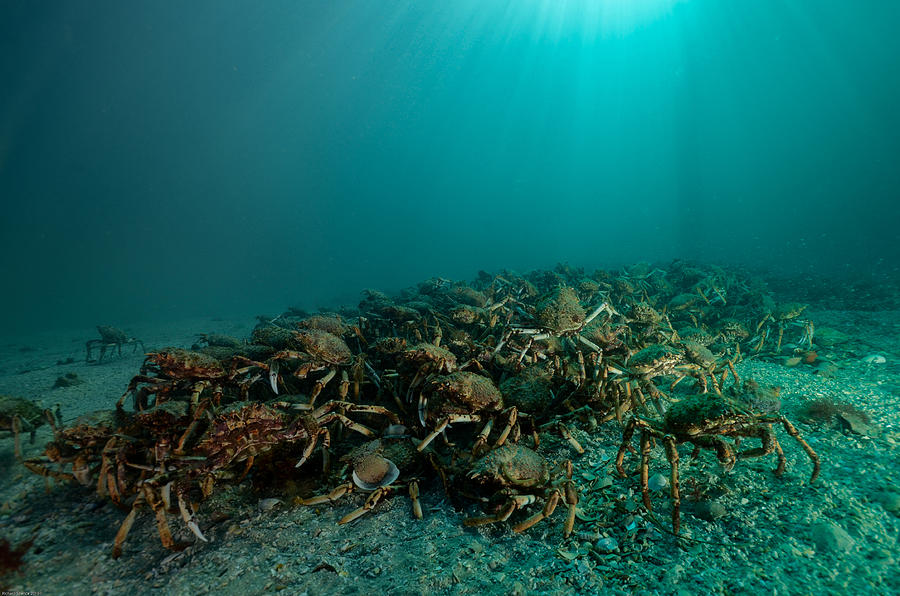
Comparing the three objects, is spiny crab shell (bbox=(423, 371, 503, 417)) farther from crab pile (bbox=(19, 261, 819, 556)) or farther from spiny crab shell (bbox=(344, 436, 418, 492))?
spiny crab shell (bbox=(344, 436, 418, 492))

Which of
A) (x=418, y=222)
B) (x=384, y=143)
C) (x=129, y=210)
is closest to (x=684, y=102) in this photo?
(x=418, y=222)

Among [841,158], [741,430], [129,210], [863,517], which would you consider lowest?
[863,517]

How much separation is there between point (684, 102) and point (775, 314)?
195m

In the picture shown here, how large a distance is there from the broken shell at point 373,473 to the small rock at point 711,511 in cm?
251

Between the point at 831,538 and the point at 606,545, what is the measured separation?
1.48 m

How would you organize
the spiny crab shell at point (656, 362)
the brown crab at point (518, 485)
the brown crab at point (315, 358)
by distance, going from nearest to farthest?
the brown crab at point (518, 485) < the spiny crab shell at point (656, 362) < the brown crab at point (315, 358)

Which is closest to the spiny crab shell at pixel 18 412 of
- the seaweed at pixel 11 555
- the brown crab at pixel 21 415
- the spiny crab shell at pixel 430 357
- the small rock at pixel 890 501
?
the brown crab at pixel 21 415

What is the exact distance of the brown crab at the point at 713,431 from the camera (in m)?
2.54

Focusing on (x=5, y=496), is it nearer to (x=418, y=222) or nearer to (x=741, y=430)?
(x=741, y=430)

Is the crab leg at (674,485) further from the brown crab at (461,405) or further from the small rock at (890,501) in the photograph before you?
the small rock at (890,501)

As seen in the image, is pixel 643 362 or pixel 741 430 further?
pixel 643 362

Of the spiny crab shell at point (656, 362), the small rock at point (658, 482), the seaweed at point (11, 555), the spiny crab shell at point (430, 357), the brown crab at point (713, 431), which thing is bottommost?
the seaweed at point (11, 555)

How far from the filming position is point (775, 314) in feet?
24.8

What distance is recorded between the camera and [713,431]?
2.65m
